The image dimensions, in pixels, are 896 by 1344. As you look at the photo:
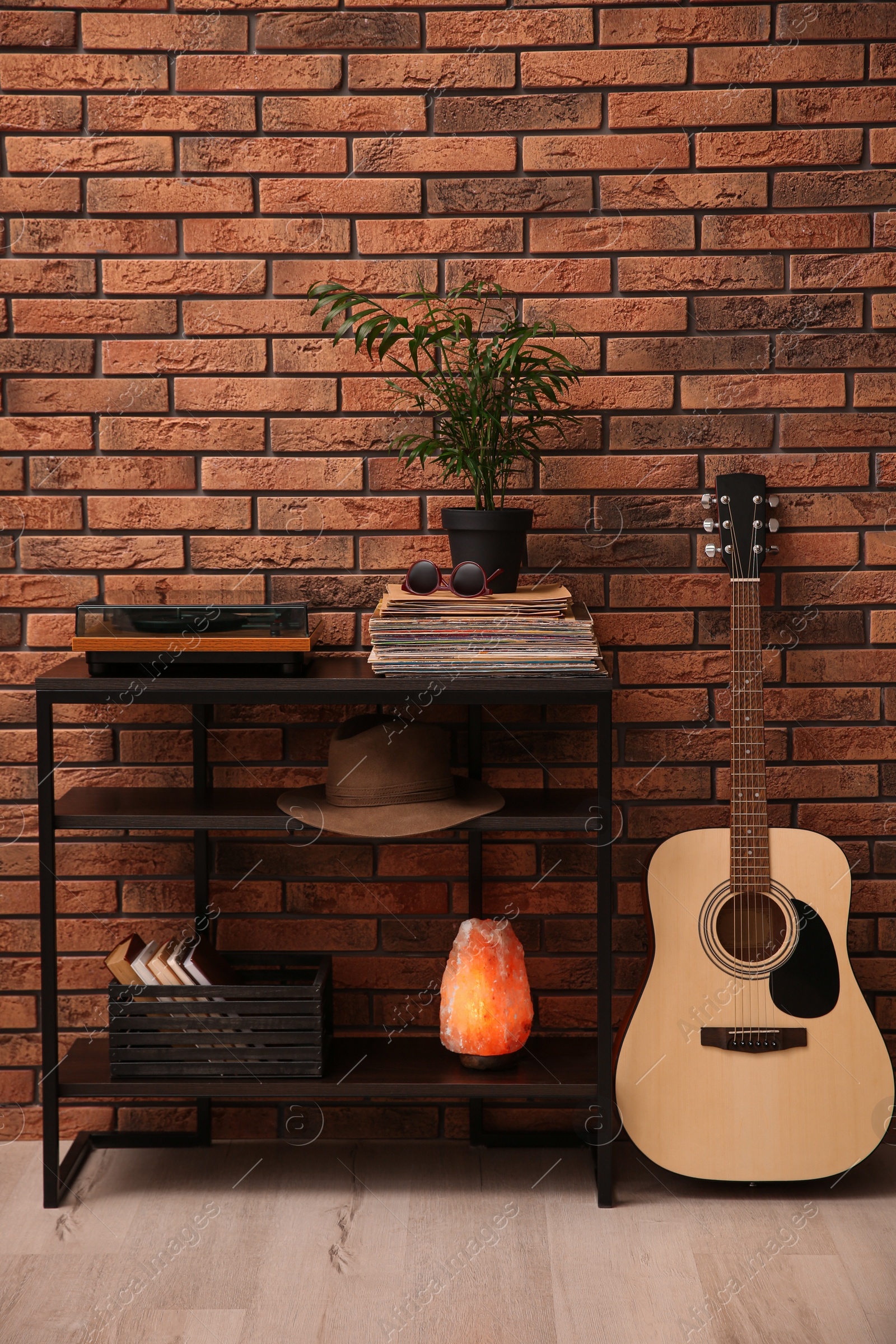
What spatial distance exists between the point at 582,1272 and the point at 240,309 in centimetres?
184

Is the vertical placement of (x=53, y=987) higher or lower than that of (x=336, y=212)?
lower

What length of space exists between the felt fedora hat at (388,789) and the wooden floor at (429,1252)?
71 cm

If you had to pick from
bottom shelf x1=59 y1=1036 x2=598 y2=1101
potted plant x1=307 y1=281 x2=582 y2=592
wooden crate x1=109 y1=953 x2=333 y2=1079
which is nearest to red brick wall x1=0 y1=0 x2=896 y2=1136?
potted plant x1=307 y1=281 x2=582 y2=592

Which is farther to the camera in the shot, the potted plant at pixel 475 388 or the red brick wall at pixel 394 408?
the red brick wall at pixel 394 408

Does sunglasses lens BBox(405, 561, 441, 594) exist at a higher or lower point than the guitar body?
higher

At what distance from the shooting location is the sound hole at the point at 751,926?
2.06 m

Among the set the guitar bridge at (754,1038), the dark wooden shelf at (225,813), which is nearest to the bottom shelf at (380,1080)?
the guitar bridge at (754,1038)

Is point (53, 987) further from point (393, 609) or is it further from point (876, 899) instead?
point (876, 899)

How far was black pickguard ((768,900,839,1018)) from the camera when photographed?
2021mm

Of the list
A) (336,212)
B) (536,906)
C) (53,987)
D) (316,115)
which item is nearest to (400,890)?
(536,906)

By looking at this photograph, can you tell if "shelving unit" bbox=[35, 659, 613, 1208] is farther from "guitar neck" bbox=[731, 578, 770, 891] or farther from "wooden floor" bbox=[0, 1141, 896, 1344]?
"guitar neck" bbox=[731, 578, 770, 891]

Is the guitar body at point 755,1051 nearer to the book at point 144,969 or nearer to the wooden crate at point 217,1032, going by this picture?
the wooden crate at point 217,1032

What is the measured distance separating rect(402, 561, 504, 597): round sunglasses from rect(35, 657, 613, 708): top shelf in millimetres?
145

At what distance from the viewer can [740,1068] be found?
2002mm
